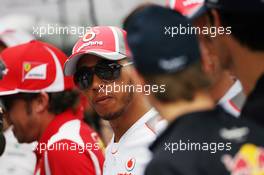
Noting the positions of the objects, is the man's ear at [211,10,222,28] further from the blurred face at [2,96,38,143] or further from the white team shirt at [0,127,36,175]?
the blurred face at [2,96,38,143]

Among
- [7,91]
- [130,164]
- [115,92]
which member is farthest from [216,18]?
[7,91]

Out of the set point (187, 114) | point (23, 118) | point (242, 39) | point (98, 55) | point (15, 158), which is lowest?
point (15, 158)

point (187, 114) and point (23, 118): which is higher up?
point (187, 114)

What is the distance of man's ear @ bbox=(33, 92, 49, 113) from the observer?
16.1 ft

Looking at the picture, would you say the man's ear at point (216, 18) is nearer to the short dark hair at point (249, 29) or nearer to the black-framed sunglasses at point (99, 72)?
the short dark hair at point (249, 29)

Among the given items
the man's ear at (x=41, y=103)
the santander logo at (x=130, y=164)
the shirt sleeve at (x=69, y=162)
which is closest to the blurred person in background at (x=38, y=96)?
the man's ear at (x=41, y=103)

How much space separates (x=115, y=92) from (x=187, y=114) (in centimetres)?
195

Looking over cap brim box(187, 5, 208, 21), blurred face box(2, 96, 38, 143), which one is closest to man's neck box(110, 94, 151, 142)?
blurred face box(2, 96, 38, 143)

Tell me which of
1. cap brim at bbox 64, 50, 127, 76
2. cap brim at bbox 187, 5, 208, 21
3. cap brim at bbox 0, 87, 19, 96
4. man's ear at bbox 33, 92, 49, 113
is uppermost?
cap brim at bbox 187, 5, 208, 21

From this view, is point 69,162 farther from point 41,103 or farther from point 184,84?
point 184,84

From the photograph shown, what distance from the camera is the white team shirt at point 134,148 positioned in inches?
159

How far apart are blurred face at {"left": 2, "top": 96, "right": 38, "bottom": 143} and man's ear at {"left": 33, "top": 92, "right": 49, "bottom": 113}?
0.13ft

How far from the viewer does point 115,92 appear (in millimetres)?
4312

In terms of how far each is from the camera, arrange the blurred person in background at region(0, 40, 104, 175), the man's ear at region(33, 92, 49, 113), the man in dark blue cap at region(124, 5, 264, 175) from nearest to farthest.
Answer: the man in dark blue cap at region(124, 5, 264, 175), the blurred person in background at region(0, 40, 104, 175), the man's ear at region(33, 92, 49, 113)
